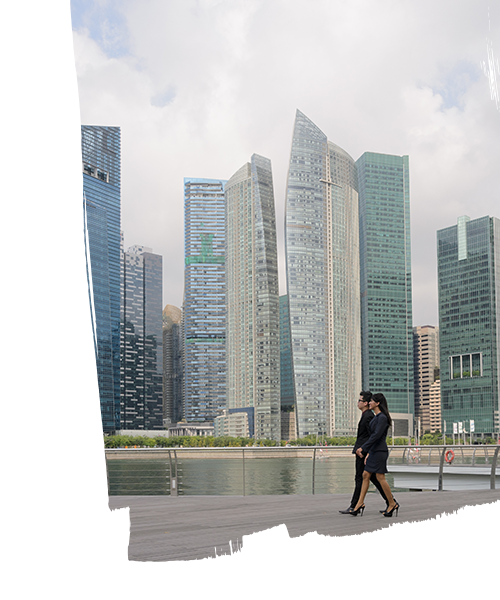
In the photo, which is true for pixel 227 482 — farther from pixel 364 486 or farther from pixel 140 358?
pixel 140 358

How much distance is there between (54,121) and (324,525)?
6.27 metres

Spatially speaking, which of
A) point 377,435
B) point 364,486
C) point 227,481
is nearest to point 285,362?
point 227,481

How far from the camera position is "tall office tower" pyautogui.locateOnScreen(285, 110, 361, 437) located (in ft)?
434

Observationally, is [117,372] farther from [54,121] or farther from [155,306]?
[54,121]

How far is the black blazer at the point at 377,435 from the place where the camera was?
8.70 metres

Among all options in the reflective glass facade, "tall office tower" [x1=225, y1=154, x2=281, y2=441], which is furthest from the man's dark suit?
"tall office tower" [x1=225, y1=154, x2=281, y2=441]

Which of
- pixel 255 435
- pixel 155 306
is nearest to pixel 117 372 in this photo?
pixel 155 306

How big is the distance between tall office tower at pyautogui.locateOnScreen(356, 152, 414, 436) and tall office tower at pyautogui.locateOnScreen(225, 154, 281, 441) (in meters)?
27.6

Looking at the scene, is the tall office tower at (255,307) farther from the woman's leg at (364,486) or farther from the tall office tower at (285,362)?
the woman's leg at (364,486)

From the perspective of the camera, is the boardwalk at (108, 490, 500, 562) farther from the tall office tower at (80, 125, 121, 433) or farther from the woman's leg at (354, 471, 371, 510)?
the tall office tower at (80, 125, 121, 433)

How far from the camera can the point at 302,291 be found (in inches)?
5512

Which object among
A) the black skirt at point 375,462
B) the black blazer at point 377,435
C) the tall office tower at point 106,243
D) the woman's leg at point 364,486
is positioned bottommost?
the woman's leg at point 364,486

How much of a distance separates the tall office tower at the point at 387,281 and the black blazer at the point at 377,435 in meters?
143

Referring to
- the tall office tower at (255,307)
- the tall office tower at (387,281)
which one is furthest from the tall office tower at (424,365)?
the tall office tower at (255,307)
